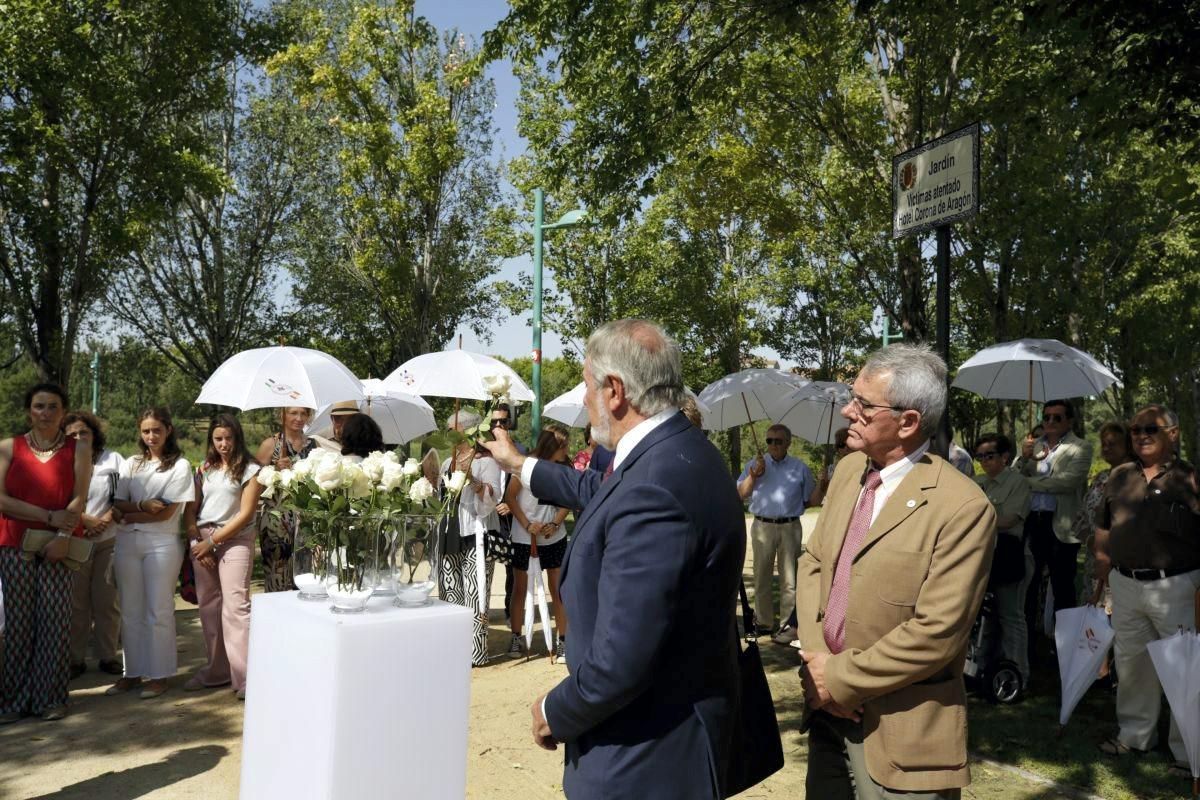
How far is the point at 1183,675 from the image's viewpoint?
5160 millimetres

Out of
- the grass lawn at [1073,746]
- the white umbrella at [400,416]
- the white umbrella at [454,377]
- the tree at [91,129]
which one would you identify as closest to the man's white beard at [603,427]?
the grass lawn at [1073,746]

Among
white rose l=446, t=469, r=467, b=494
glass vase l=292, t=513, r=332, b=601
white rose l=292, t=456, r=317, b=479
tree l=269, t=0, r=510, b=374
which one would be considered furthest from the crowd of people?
tree l=269, t=0, r=510, b=374

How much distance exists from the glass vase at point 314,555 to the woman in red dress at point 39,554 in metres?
3.50

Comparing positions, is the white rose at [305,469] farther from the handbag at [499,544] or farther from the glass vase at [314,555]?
the handbag at [499,544]

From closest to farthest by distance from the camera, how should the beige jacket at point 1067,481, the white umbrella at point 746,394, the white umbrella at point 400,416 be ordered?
the beige jacket at point 1067,481, the white umbrella at point 746,394, the white umbrella at point 400,416

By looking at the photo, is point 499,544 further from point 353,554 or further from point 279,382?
point 353,554

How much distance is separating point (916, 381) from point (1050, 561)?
269 inches

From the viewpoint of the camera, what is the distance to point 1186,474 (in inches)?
232

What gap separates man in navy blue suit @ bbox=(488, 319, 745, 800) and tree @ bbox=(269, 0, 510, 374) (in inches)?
629

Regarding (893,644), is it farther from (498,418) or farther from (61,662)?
(61,662)

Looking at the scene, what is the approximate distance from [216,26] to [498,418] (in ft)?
41.9

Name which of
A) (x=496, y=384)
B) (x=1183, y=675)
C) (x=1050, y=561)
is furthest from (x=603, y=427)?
(x=1050, y=561)

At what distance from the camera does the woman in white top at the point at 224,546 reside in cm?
724

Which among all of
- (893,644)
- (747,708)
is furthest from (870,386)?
(747,708)
